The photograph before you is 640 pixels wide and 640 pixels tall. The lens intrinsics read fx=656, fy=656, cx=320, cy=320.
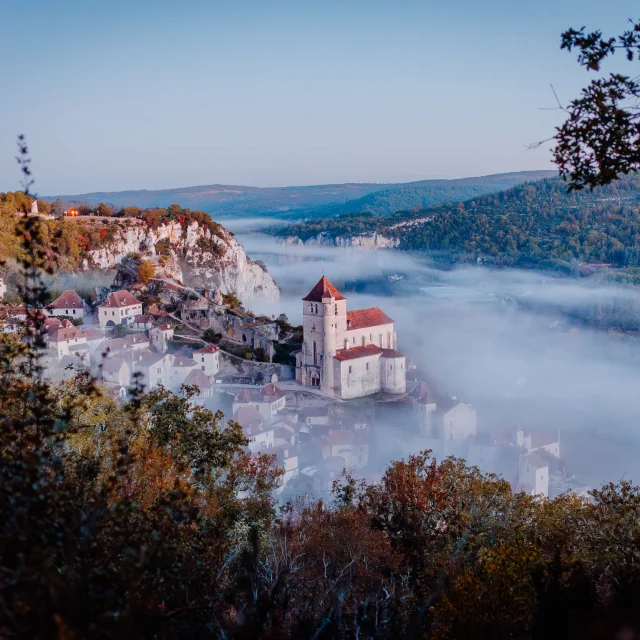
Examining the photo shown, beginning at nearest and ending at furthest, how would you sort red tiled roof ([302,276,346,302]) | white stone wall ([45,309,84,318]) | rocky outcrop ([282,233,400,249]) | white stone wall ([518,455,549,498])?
white stone wall ([518,455,549,498]) → red tiled roof ([302,276,346,302]) → white stone wall ([45,309,84,318]) → rocky outcrop ([282,233,400,249])

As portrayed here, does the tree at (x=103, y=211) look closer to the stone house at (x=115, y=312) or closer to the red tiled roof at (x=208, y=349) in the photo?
the stone house at (x=115, y=312)

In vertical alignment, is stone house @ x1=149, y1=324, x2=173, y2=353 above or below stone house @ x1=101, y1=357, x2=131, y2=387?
above

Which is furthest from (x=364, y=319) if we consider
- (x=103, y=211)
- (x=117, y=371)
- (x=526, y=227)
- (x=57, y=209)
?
(x=526, y=227)

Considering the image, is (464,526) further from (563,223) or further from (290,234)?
(290,234)

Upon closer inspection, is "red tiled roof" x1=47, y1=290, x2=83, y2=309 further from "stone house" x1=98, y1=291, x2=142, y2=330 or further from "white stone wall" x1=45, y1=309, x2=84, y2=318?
"stone house" x1=98, y1=291, x2=142, y2=330

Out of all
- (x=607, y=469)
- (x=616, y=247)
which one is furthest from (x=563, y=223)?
(x=607, y=469)

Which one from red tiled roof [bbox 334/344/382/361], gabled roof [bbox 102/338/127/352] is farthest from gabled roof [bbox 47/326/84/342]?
red tiled roof [bbox 334/344/382/361]
